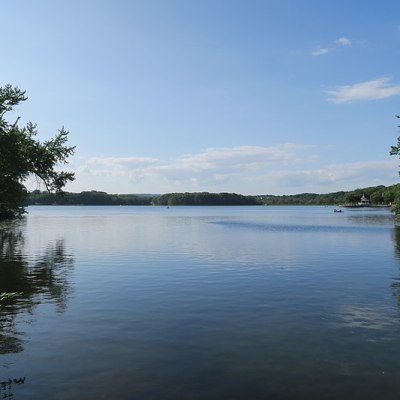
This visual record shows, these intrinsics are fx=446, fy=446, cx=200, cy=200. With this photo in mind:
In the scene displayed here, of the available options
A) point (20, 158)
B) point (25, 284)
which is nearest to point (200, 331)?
point (25, 284)

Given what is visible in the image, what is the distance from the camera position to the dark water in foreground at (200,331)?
13.5 m

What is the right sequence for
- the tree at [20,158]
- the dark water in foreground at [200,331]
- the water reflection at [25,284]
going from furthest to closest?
the tree at [20,158] → the water reflection at [25,284] → the dark water in foreground at [200,331]

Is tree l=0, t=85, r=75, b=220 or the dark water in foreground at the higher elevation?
tree l=0, t=85, r=75, b=220

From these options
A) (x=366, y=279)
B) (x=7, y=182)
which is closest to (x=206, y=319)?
(x=366, y=279)

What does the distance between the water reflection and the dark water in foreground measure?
0.36 ft

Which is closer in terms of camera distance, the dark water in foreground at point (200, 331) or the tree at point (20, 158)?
the dark water in foreground at point (200, 331)

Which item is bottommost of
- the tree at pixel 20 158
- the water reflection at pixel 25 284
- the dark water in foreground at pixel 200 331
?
the dark water in foreground at pixel 200 331

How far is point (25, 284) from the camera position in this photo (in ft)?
100

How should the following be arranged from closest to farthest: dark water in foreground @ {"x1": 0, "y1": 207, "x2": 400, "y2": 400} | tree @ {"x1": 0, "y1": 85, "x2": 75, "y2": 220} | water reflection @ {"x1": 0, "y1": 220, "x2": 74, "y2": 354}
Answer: dark water in foreground @ {"x1": 0, "y1": 207, "x2": 400, "y2": 400}
water reflection @ {"x1": 0, "y1": 220, "x2": 74, "y2": 354}
tree @ {"x1": 0, "y1": 85, "x2": 75, "y2": 220}

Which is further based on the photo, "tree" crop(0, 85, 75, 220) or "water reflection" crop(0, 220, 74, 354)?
"tree" crop(0, 85, 75, 220)

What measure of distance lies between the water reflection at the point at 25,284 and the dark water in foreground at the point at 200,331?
0.11 m

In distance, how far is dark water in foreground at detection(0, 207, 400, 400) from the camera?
1355 cm

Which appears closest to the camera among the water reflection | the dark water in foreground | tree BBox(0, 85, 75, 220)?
the dark water in foreground

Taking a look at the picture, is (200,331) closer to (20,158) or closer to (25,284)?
(25,284)
